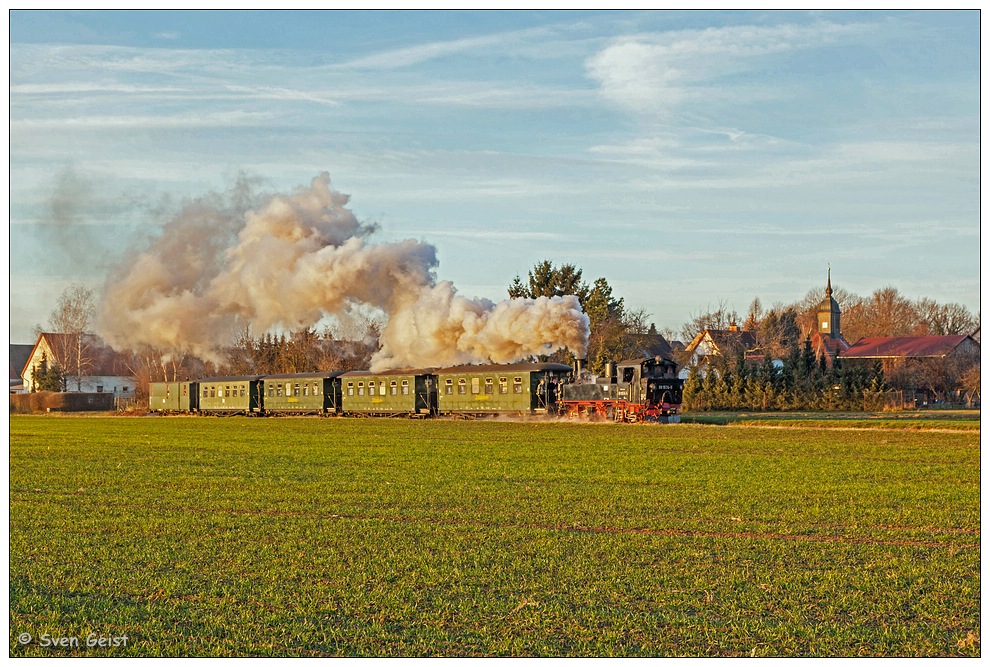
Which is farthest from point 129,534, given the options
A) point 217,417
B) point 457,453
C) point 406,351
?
point 217,417

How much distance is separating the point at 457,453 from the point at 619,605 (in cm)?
1991

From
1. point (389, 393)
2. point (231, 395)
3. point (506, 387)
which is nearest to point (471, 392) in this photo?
point (506, 387)

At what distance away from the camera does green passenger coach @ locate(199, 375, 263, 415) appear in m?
64.7

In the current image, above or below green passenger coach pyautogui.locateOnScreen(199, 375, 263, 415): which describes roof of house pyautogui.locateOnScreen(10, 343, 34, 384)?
above

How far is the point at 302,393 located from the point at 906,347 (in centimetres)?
4929

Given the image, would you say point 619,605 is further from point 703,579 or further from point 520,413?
point 520,413

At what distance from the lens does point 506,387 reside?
167 feet

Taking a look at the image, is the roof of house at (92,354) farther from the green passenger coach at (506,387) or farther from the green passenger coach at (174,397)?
the green passenger coach at (506,387)

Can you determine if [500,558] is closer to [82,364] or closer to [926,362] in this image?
[926,362]

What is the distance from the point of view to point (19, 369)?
95.3m

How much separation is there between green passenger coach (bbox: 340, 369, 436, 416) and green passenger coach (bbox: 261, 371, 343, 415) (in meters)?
0.66

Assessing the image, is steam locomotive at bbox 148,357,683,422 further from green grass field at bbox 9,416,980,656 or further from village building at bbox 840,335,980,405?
village building at bbox 840,335,980,405

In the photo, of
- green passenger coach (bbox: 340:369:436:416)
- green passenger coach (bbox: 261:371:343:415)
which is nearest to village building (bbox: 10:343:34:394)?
green passenger coach (bbox: 261:371:343:415)

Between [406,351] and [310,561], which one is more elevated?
[406,351]
